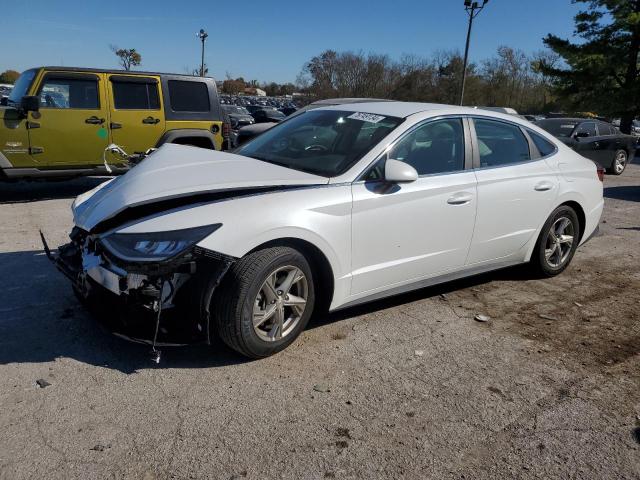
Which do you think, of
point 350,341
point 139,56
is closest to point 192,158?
point 350,341

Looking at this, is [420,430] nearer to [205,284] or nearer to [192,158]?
[205,284]

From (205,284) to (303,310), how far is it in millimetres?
740

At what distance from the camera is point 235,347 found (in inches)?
127

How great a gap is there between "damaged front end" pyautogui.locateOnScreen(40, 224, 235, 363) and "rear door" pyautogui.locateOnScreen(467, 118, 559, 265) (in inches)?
90.4

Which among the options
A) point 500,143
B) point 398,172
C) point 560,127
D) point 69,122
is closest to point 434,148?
point 398,172

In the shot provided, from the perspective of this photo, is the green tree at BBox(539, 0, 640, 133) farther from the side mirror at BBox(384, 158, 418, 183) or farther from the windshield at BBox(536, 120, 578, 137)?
the side mirror at BBox(384, 158, 418, 183)

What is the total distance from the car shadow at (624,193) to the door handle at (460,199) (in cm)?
789

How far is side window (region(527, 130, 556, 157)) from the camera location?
197 inches

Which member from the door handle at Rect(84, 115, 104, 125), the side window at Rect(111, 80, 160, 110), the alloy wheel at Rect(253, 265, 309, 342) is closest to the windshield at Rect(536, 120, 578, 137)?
the side window at Rect(111, 80, 160, 110)

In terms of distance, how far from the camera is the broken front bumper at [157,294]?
9.77 ft

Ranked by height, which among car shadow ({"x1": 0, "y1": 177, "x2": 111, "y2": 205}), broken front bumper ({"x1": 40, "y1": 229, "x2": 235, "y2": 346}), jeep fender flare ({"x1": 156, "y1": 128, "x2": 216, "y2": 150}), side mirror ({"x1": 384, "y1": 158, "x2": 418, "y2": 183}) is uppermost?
jeep fender flare ({"x1": 156, "y1": 128, "x2": 216, "y2": 150})

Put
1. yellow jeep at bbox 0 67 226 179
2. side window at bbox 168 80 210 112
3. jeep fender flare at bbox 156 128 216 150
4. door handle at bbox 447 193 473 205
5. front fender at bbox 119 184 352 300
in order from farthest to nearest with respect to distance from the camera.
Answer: side window at bbox 168 80 210 112 → jeep fender flare at bbox 156 128 216 150 → yellow jeep at bbox 0 67 226 179 → door handle at bbox 447 193 473 205 → front fender at bbox 119 184 352 300

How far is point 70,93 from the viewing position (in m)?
8.15

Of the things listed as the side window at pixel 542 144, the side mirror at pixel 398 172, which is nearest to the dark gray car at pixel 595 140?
the side window at pixel 542 144
